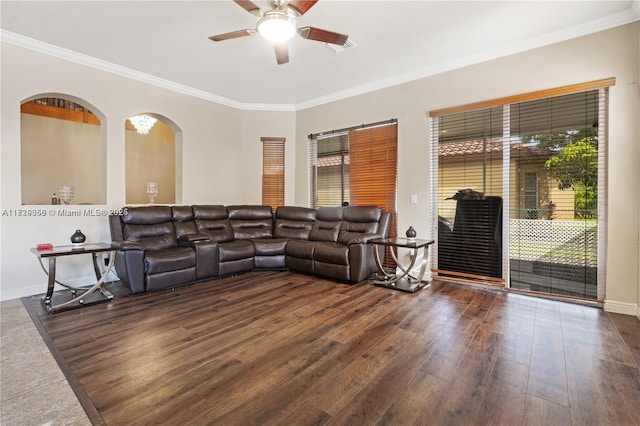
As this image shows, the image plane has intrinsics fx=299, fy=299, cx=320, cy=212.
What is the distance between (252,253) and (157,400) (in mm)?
2986

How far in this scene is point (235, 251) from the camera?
438cm

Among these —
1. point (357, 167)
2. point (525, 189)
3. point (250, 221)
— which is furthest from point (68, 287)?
point (525, 189)

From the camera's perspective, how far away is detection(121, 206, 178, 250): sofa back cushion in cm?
403

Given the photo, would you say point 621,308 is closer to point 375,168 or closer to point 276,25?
point 375,168

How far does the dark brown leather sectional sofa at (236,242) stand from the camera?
3.68 metres

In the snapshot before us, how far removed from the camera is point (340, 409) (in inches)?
61.7

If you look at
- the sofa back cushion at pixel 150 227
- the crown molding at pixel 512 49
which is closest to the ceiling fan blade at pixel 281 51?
the crown molding at pixel 512 49

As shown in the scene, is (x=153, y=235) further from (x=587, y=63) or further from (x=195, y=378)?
(x=587, y=63)

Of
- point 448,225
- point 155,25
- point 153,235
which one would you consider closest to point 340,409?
point 448,225

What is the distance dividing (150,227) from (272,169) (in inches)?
98.8

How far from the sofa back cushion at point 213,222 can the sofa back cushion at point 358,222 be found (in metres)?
1.88

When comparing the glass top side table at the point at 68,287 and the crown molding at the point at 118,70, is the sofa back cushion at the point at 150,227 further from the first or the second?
the crown molding at the point at 118,70

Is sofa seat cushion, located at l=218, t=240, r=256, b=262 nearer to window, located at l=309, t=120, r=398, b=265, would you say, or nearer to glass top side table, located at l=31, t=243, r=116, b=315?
glass top side table, located at l=31, t=243, r=116, b=315

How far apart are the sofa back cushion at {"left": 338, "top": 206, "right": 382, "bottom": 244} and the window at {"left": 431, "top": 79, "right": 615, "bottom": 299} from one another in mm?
837
